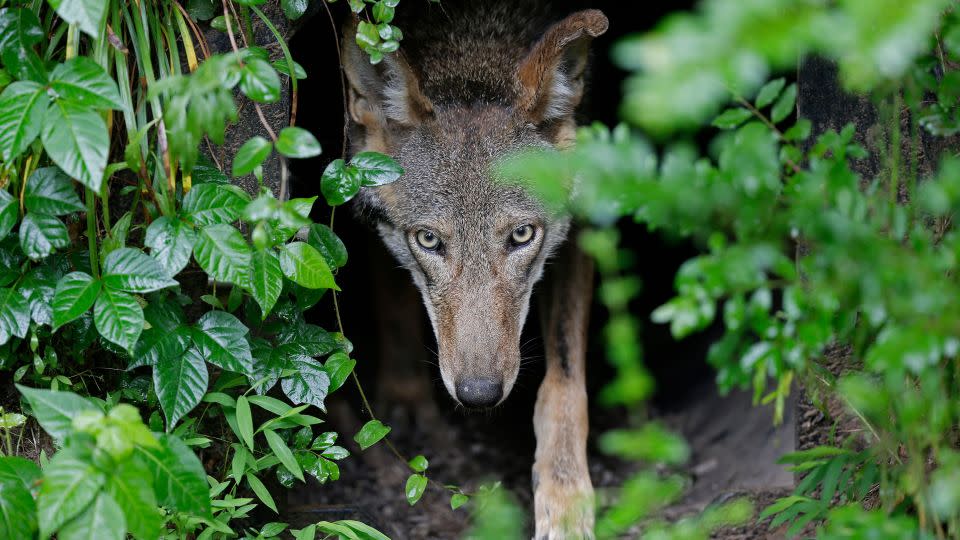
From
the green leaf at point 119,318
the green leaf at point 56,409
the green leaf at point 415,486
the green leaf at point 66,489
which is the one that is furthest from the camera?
the green leaf at point 415,486

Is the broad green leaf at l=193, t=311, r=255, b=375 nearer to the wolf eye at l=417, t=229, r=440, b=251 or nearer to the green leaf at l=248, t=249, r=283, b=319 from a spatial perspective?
the green leaf at l=248, t=249, r=283, b=319

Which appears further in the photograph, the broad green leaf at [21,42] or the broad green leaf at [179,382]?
the broad green leaf at [179,382]

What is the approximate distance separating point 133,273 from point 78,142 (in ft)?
1.56

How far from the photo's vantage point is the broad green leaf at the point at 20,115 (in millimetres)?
2523

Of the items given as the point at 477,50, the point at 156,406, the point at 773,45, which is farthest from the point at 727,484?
the point at 773,45

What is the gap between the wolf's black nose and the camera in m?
→ 3.46

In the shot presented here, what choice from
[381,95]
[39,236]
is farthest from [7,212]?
[381,95]

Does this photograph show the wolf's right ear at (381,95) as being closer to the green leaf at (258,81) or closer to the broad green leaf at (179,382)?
the green leaf at (258,81)

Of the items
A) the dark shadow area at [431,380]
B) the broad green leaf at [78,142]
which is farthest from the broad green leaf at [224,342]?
the dark shadow area at [431,380]

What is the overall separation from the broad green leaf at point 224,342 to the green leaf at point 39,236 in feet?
1.70

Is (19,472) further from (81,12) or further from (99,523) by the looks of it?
(81,12)

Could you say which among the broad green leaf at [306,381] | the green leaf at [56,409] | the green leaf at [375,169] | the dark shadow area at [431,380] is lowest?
the dark shadow area at [431,380]

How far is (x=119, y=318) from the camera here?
2.71 m

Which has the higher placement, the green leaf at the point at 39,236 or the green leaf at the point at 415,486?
the green leaf at the point at 39,236
